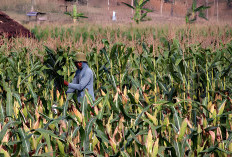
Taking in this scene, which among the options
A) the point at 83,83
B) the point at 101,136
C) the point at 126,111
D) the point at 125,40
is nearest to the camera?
the point at 101,136

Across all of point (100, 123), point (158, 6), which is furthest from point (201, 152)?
point (158, 6)

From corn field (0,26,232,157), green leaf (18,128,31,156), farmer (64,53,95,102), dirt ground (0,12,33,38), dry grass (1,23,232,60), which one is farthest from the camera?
dirt ground (0,12,33,38)

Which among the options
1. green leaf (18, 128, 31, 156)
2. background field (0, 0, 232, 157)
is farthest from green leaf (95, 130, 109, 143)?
green leaf (18, 128, 31, 156)

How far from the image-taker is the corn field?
10.7 ft

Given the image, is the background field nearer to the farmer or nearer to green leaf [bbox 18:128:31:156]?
green leaf [bbox 18:128:31:156]

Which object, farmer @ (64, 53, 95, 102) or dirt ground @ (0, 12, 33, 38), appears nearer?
farmer @ (64, 53, 95, 102)

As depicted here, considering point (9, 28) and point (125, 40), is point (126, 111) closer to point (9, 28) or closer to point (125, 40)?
point (125, 40)

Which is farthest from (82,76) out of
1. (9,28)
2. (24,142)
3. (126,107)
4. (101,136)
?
(9,28)

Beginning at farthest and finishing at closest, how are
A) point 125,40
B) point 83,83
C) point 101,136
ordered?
point 125,40 < point 83,83 < point 101,136

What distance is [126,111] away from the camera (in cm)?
384

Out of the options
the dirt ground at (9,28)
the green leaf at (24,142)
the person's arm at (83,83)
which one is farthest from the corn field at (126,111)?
the dirt ground at (9,28)

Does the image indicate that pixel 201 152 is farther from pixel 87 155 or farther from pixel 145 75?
pixel 145 75

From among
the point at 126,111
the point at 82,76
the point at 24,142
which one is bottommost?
the point at 24,142

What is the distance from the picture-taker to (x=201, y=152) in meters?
3.26
